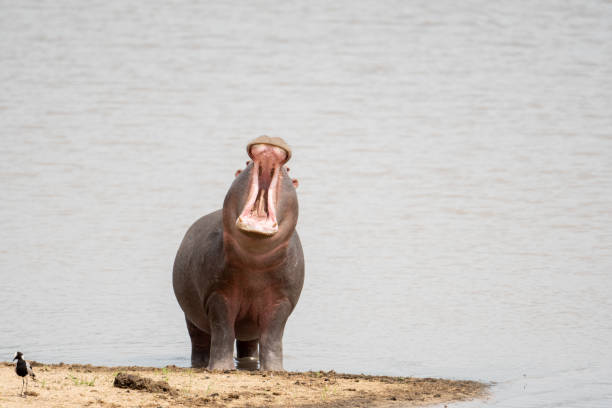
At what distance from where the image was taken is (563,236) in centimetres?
1395

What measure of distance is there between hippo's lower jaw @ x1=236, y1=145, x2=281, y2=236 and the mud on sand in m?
0.90

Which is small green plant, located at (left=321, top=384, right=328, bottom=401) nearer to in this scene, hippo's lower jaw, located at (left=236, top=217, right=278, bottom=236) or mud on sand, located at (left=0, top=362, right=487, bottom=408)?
mud on sand, located at (left=0, top=362, right=487, bottom=408)

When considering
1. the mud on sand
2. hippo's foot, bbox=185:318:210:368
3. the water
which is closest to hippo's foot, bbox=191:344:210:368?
hippo's foot, bbox=185:318:210:368

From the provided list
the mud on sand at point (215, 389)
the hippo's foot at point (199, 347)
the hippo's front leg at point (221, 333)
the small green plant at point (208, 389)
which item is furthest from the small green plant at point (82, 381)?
the hippo's foot at point (199, 347)

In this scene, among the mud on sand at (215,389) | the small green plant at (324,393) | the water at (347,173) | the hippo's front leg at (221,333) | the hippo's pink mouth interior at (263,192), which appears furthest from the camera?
the water at (347,173)

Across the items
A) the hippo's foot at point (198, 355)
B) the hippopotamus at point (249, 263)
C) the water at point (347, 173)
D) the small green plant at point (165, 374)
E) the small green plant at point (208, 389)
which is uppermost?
the water at point (347, 173)

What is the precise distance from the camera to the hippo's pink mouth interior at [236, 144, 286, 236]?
7395 mm

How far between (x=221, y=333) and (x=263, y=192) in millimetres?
1008

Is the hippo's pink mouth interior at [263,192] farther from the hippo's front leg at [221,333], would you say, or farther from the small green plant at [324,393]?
the small green plant at [324,393]

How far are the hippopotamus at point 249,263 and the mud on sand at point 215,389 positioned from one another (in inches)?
16.0

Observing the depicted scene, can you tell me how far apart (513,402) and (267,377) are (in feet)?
4.91

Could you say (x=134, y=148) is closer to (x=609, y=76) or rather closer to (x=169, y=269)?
(x=169, y=269)

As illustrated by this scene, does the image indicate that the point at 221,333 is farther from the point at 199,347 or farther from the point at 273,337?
the point at 199,347

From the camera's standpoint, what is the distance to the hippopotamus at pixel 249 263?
7473 mm
